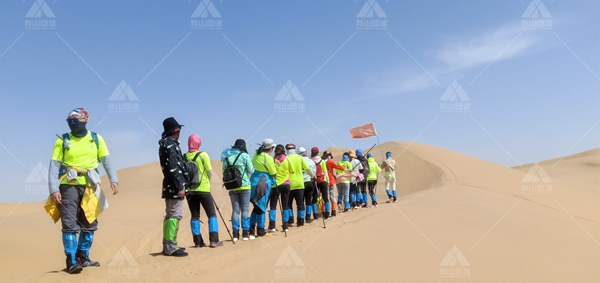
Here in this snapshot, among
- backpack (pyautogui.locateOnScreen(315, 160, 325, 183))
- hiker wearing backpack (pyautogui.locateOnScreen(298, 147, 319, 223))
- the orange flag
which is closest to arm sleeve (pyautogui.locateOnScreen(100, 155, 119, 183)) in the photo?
hiker wearing backpack (pyautogui.locateOnScreen(298, 147, 319, 223))

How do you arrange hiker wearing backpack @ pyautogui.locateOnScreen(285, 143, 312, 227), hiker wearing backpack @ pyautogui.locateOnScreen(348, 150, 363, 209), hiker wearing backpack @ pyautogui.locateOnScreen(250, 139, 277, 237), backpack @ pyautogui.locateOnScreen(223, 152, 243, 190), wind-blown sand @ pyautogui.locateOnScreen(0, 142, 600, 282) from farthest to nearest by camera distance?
hiker wearing backpack @ pyautogui.locateOnScreen(348, 150, 363, 209)
hiker wearing backpack @ pyautogui.locateOnScreen(285, 143, 312, 227)
hiker wearing backpack @ pyautogui.locateOnScreen(250, 139, 277, 237)
backpack @ pyautogui.locateOnScreen(223, 152, 243, 190)
wind-blown sand @ pyautogui.locateOnScreen(0, 142, 600, 282)

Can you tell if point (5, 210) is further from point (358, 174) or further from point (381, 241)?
point (381, 241)

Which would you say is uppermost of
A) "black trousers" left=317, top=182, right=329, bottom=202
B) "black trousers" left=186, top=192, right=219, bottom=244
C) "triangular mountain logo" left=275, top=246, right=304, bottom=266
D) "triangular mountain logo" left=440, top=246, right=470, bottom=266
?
"black trousers" left=186, top=192, right=219, bottom=244

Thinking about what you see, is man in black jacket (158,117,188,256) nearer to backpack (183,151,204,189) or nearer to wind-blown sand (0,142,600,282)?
wind-blown sand (0,142,600,282)

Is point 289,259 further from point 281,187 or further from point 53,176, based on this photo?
point 281,187

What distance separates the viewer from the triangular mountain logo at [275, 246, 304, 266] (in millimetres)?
6723

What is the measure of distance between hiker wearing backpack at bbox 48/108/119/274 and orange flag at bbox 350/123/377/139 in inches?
607

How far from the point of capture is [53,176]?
220 inches

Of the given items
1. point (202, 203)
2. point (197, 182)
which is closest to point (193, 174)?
point (197, 182)

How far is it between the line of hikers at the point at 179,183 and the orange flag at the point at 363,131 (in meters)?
7.73

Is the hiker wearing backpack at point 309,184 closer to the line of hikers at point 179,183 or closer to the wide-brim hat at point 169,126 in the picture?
the line of hikers at point 179,183

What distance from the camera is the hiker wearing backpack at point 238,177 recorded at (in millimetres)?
8648

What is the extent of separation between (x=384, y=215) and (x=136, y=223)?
35.1 feet

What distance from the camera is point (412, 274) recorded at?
678 cm
